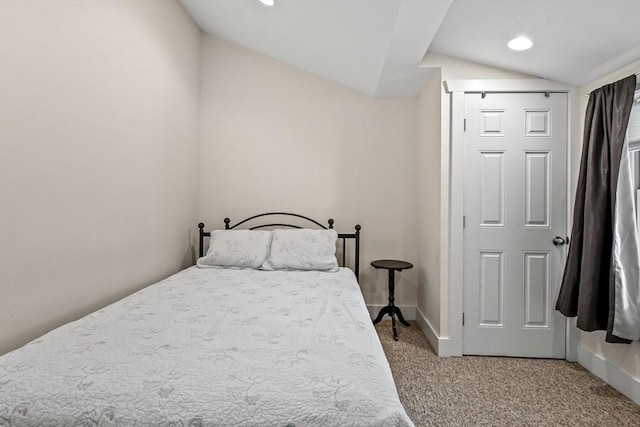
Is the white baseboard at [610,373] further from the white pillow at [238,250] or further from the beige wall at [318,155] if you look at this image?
the white pillow at [238,250]

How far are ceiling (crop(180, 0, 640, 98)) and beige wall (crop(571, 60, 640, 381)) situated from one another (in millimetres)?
60

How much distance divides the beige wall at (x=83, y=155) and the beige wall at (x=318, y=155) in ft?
2.09

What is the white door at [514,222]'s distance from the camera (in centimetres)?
257

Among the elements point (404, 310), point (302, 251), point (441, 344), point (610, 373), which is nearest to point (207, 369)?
point (302, 251)

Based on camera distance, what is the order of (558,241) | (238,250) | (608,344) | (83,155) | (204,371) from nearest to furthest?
1. (204,371)
2. (83,155)
3. (608,344)
4. (558,241)
5. (238,250)

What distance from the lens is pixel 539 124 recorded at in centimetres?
258

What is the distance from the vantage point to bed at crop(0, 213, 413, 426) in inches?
36.3

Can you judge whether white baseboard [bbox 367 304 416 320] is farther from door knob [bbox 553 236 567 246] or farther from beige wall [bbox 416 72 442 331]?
door knob [bbox 553 236 567 246]

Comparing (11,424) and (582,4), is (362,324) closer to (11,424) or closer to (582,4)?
(11,424)

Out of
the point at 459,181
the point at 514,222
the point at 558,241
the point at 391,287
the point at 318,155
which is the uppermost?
the point at 318,155

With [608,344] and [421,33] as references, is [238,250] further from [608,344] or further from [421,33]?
[608,344]

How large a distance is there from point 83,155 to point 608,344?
3.40 meters

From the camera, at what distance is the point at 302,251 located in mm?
2900

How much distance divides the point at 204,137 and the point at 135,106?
1.09 meters
